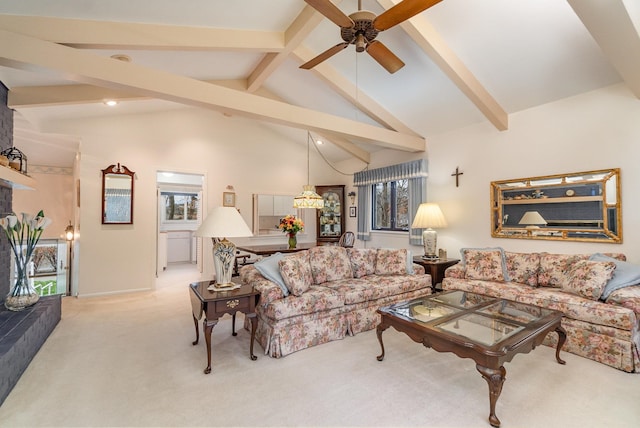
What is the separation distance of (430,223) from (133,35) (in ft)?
14.4

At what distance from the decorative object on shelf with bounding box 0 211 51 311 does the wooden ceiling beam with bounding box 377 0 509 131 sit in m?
4.15

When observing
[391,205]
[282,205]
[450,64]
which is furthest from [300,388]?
[282,205]

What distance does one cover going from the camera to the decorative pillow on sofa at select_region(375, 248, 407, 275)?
154 inches

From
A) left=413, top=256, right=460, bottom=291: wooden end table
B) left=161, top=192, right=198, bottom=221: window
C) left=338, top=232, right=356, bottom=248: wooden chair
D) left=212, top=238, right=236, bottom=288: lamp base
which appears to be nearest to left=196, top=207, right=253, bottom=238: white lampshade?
left=212, top=238, right=236, bottom=288: lamp base

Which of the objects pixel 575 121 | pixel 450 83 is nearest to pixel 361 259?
pixel 450 83

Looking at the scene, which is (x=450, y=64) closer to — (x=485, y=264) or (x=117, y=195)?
(x=485, y=264)

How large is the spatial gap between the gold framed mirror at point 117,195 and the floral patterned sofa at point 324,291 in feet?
9.90

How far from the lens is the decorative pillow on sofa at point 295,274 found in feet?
9.61

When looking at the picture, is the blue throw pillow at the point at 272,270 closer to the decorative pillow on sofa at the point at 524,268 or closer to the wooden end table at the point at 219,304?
the wooden end table at the point at 219,304

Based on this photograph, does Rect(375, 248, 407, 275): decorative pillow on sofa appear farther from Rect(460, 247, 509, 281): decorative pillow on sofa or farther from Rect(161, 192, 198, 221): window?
Rect(161, 192, 198, 221): window

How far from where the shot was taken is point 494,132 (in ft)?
14.2

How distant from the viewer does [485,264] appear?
3754mm

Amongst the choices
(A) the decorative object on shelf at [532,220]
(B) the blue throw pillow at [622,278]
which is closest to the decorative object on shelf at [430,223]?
(A) the decorative object on shelf at [532,220]

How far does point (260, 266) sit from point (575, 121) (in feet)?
13.5
